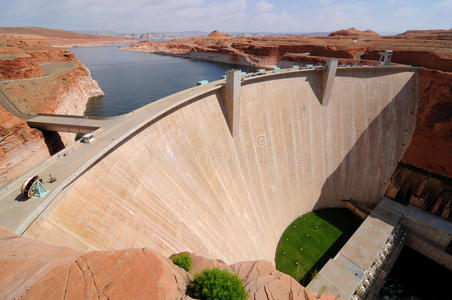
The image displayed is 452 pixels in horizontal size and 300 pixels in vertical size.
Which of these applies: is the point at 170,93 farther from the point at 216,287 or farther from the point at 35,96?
the point at 216,287

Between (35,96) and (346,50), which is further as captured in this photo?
(346,50)

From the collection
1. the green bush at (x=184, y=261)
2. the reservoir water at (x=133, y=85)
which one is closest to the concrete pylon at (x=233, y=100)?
the green bush at (x=184, y=261)

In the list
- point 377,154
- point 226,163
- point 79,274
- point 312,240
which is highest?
point 79,274

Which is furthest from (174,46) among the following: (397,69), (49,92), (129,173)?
(129,173)

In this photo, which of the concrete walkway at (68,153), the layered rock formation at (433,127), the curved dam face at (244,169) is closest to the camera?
the concrete walkway at (68,153)

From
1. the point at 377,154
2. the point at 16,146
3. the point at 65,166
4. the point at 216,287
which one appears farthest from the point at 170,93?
the point at 216,287

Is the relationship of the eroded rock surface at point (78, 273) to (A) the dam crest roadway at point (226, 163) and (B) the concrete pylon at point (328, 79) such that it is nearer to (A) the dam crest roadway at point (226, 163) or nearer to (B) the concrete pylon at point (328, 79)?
(A) the dam crest roadway at point (226, 163)

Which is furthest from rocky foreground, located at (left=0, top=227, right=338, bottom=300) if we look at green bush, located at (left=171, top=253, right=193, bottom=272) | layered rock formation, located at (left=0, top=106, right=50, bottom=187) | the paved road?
layered rock formation, located at (left=0, top=106, right=50, bottom=187)

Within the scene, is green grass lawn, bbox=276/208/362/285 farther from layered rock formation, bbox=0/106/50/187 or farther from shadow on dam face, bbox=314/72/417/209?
layered rock formation, bbox=0/106/50/187
